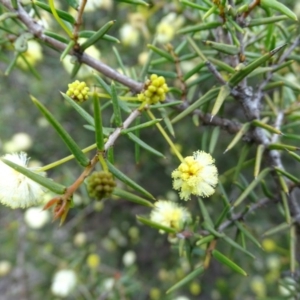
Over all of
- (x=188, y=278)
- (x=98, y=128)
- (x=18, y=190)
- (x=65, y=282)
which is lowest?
(x=65, y=282)

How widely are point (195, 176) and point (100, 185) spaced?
0.45ft

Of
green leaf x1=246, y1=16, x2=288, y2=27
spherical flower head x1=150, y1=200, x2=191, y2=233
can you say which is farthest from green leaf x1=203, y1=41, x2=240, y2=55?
→ spherical flower head x1=150, y1=200, x2=191, y2=233

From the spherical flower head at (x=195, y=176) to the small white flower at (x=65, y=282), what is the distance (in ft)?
3.11

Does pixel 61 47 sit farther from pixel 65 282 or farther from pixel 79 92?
pixel 65 282

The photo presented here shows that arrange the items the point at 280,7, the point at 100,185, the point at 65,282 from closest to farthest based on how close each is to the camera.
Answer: the point at 100,185 → the point at 280,7 → the point at 65,282

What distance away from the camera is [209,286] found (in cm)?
170

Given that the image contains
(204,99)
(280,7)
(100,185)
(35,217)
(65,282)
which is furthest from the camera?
(35,217)

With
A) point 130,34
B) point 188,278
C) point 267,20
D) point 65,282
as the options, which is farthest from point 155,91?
point 65,282

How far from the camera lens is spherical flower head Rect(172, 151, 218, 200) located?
0.49m

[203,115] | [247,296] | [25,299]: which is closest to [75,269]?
[25,299]

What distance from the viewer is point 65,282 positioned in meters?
1.35

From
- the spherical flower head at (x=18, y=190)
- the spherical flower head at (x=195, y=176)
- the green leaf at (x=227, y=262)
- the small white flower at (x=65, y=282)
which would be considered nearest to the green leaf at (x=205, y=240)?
the green leaf at (x=227, y=262)

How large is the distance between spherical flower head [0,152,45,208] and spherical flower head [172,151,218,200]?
16 centimetres

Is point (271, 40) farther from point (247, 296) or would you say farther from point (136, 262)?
point (136, 262)
